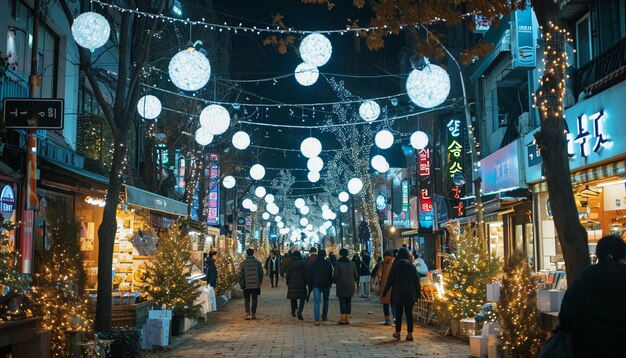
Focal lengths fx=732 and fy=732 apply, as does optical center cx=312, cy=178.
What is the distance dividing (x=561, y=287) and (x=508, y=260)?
5.36 feet

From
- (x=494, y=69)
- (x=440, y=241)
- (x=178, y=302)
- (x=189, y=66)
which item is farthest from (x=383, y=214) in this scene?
(x=189, y=66)

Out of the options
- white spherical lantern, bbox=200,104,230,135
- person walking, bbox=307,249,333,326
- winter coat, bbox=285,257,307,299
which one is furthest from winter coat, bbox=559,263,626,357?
winter coat, bbox=285,257,307,299

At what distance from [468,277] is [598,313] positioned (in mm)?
9820

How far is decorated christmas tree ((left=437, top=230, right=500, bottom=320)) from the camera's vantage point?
50.5ft

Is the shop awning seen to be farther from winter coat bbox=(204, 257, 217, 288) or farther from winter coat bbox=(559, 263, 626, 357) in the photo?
winter coat bbox=(559, 263, 626, 357)

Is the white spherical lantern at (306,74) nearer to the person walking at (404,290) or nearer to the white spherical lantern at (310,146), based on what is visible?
the person walking at (404,290)

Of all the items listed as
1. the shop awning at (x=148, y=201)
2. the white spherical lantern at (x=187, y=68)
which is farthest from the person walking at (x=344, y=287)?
the white spherical lantern at (x=187, y=68)

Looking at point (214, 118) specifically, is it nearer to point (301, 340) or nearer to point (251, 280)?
point (251, 280)

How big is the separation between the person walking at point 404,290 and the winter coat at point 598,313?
942 centimetres

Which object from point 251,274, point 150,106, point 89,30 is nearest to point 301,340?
point 251,274

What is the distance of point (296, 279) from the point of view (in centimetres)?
2105

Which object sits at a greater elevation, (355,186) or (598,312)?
(355,186)

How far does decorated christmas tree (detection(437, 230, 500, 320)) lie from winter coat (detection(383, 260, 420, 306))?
81cm

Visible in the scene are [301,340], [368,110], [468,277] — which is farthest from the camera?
[368,110]
